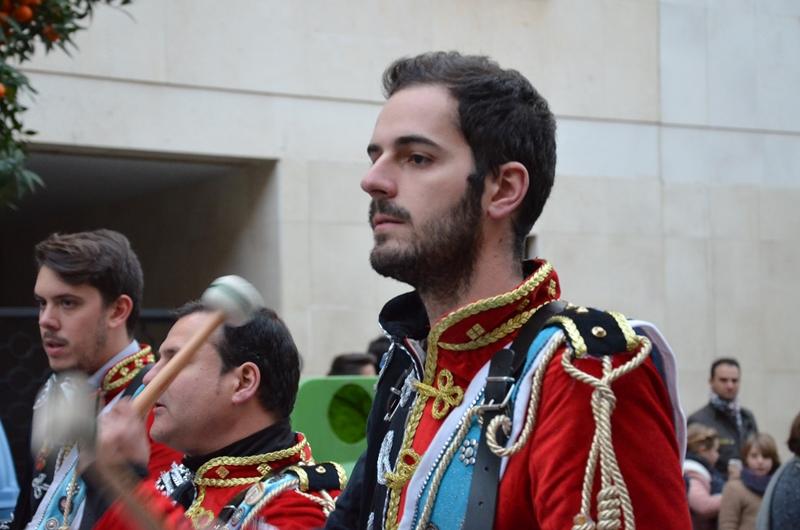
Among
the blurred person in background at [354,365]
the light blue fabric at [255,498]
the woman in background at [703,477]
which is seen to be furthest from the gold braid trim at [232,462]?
the blurred person in background at [354,365]

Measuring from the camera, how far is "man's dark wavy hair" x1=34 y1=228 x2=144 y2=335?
4.76 m

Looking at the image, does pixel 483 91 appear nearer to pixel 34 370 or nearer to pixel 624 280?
pixel 34 370

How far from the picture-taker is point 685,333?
42.1 ft

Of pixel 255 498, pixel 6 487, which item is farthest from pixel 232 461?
pixel 6 487

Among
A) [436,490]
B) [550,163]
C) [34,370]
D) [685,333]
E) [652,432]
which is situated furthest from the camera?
[685,333]

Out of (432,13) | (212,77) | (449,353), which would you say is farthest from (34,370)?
(449,353)

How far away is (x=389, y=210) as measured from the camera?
8.83 feet

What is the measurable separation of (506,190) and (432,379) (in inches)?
15.8

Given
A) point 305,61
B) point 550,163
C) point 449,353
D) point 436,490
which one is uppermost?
point 305,61

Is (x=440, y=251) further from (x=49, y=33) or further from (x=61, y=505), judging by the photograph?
(x=49, y=33)

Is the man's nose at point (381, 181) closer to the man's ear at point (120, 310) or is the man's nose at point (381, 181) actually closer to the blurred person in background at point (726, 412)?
the man's ear at point (120, 310)

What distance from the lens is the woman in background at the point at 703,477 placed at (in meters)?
8.15

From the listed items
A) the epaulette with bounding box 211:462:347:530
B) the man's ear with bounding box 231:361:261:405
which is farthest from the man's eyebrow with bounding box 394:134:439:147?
the man's ear with bounding box 231:361:261:405

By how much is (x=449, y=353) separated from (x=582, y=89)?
33.1 feet
